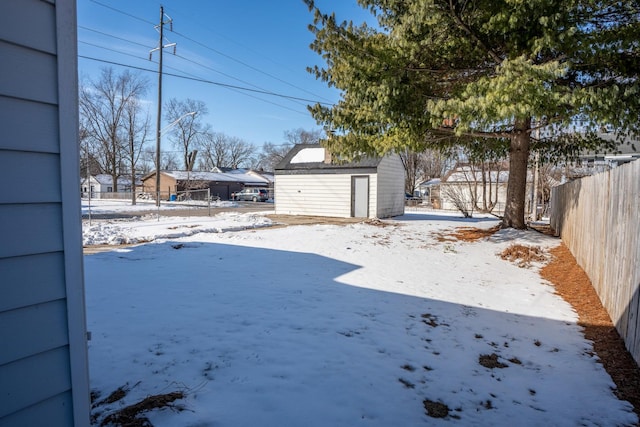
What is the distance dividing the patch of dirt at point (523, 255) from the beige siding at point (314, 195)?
8.56 meters

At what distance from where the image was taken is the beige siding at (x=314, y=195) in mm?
16516

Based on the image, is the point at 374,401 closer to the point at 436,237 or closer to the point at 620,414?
the point at 620,414

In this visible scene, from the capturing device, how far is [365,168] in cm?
1581

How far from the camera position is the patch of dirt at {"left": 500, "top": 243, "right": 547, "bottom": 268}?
7.00 metres

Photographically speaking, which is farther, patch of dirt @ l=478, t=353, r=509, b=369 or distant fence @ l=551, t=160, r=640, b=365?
distant fence @ l=551, t=160, r=640, b=365

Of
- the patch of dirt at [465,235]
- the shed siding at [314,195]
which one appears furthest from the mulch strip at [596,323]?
the shed siding at [314,195]

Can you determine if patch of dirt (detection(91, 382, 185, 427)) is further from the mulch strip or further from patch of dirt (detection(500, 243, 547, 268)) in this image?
patch of dirt (detection(500, 243, 547, 268))

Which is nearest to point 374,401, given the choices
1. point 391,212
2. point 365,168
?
point 365,168

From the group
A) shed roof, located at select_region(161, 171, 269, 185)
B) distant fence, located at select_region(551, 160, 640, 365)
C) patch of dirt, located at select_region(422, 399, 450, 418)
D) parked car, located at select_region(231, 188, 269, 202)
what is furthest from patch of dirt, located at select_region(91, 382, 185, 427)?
parked car, located at select_region(231, 188, 269, 202)

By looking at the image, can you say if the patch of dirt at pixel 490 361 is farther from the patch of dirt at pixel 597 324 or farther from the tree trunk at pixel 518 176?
the tree trunk at pixel 518 176

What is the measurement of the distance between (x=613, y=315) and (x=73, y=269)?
190 inches

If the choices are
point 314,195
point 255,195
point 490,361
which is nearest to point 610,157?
point 314,195

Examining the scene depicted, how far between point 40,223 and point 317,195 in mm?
15864

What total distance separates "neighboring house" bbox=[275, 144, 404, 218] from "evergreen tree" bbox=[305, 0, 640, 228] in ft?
21.3
